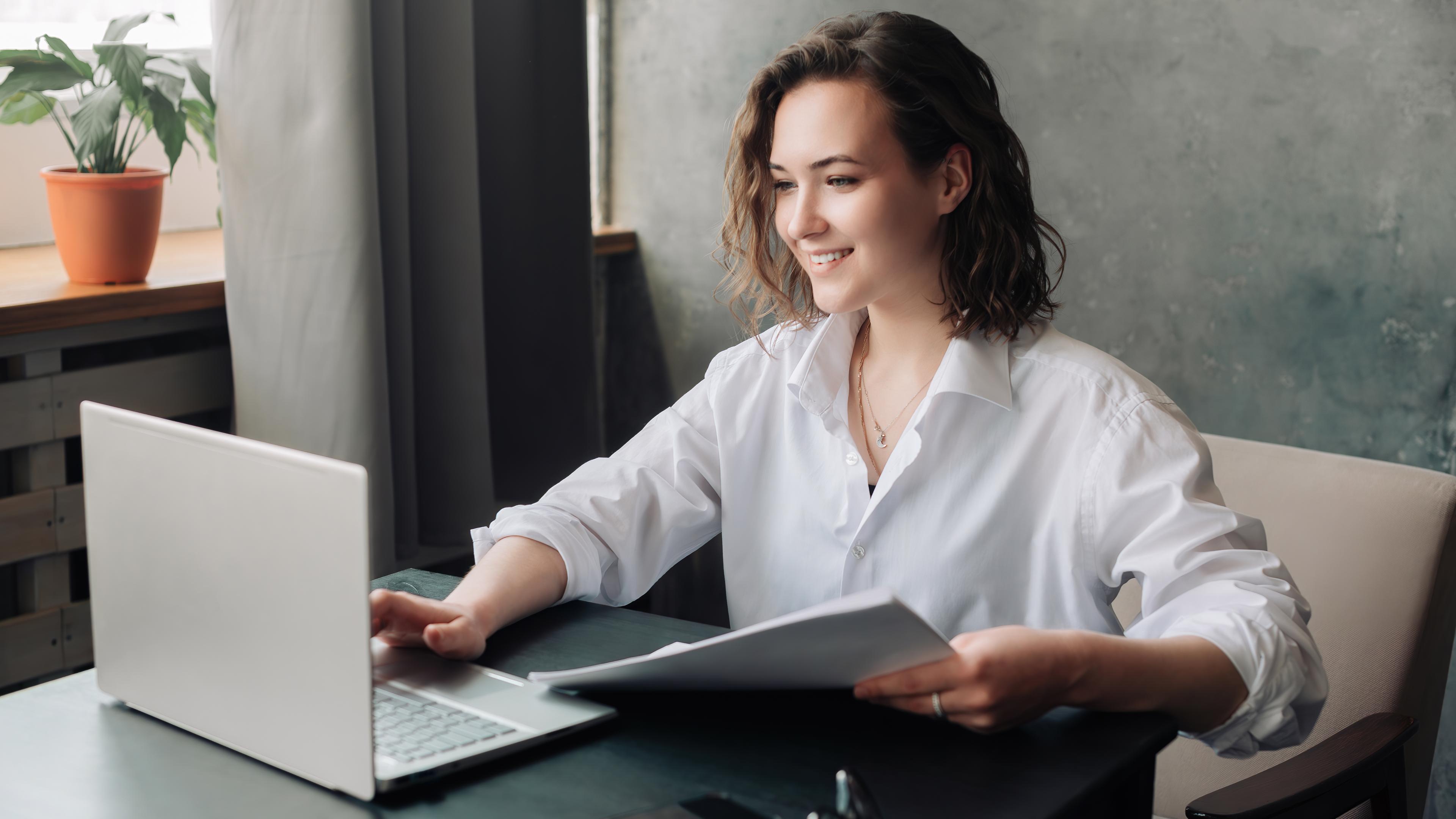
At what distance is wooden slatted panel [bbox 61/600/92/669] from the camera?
1662mm

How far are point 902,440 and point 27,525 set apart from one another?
3.75 feet

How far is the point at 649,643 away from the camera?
99 cm

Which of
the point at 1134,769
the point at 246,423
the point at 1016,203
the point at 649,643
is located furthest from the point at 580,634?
the point at 246,423

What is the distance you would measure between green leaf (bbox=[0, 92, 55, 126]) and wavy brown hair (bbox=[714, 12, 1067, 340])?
0.96 m

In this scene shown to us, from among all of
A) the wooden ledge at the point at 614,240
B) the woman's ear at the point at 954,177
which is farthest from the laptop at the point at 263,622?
the wooden ledge at the point at 614,240

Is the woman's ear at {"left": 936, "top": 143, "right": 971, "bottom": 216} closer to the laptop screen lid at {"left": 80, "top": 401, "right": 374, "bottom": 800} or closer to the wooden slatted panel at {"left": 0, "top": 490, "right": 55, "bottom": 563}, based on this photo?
the laptop screen lid at {"left": 80, "top": 401, "right": 374, "bottom": 800}

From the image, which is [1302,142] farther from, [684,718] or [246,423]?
[246,423]

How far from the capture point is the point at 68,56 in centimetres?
161

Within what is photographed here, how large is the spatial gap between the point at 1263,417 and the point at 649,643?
1.22m

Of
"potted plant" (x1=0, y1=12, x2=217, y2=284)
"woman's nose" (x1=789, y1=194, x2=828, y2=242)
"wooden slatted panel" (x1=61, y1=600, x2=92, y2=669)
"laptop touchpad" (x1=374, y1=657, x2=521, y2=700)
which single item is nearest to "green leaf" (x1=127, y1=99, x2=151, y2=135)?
"potted plant" (x1=0, y1=12, x2=217, y2=284)

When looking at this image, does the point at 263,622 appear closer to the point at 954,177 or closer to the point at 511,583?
the point at 511,583

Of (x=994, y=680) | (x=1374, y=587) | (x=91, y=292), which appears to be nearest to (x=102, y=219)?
(x=91, y=292)

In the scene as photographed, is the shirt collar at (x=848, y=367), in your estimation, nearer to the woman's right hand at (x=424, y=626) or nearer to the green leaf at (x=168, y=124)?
the woman's right hand at (x=424, y=626)

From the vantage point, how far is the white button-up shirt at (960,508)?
100 cm
